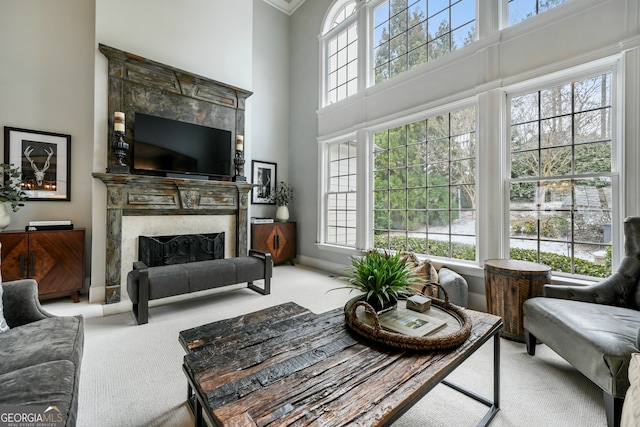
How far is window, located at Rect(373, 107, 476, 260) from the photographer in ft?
10.6

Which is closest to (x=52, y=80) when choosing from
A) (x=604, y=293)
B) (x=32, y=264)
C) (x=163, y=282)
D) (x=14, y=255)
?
(x=14, y=255)

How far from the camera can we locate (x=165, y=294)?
2.83m

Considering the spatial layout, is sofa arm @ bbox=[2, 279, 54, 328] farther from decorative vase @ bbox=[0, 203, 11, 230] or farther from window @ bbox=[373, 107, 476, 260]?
window @ bbox=[373, 107, 476, 260]

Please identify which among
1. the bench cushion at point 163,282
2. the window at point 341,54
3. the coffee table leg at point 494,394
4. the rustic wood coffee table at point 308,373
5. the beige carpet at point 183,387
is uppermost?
the window at point 341,54

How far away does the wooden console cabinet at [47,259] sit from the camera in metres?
2.88

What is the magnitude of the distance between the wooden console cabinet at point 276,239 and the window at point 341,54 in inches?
101

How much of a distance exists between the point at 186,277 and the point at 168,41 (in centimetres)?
335

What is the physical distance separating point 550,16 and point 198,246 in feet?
15.9

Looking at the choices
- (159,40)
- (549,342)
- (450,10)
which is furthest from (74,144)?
(549,342)

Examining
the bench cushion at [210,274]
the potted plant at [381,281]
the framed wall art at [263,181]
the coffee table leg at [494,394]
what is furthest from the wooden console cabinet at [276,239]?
the coffee table leg at [494,394]

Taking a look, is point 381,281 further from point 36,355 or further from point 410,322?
point 36,355

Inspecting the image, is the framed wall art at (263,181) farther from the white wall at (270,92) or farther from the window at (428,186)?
the window at (428,186)

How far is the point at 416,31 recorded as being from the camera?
3688 mm

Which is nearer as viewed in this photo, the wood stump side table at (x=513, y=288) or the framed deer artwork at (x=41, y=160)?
the wood stump side table at (x=513, y=288)
